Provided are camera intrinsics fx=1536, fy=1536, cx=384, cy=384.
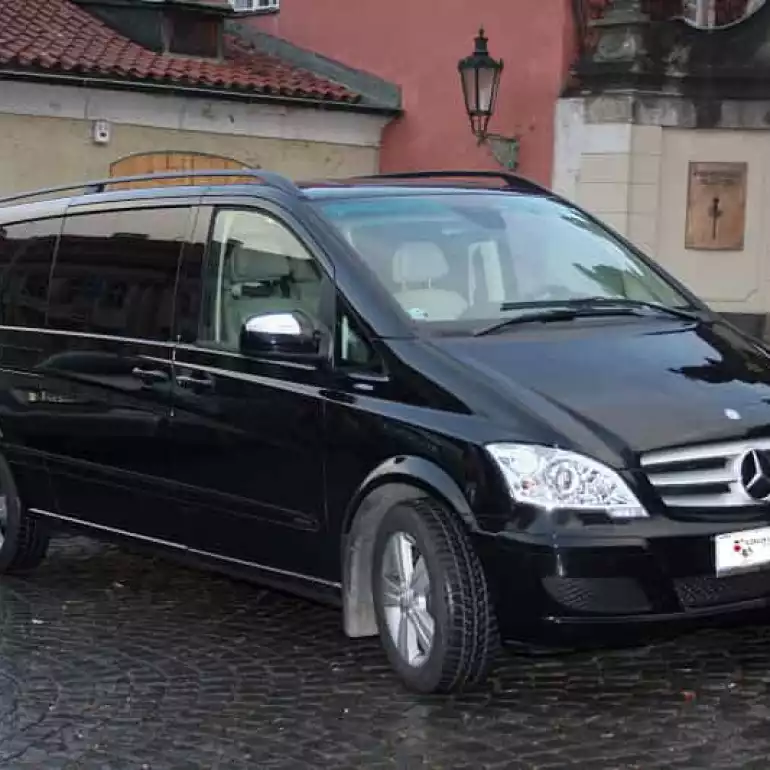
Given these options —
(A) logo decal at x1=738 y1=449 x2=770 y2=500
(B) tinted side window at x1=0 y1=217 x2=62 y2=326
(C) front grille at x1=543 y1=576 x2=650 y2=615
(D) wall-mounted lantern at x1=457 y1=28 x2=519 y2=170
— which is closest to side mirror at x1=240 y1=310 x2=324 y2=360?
(C) front grille at x1=543 y1=576 x2=650 y2=615

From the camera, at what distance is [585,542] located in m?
4.83

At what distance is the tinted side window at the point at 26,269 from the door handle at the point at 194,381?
1275 millimetres

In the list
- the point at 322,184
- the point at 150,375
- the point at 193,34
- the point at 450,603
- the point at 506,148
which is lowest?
the point at 450,603

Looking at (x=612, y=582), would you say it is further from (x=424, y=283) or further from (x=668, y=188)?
(x=668, y=188)

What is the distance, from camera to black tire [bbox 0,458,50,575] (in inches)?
291

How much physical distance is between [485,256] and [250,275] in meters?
0.94

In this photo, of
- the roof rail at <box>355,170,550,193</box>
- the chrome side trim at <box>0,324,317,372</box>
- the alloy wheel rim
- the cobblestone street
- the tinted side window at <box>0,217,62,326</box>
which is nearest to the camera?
the cobblestone street

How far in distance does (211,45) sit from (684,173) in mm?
6608

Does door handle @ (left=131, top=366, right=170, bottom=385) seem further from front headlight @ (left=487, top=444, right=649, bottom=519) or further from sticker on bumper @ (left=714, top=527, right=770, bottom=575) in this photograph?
sticker on bumper @ (left=714, top=527, right=770, bottom=575)

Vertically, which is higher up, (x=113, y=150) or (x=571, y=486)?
(x=113, y=150)

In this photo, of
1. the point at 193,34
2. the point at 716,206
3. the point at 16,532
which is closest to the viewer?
the point at 16,532

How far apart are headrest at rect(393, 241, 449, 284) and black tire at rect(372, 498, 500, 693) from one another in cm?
98

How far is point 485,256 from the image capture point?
6074 millimetres

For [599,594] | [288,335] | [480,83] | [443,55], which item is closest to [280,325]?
[288,335]
